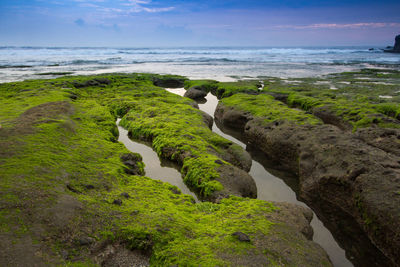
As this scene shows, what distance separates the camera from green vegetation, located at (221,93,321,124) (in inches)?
414

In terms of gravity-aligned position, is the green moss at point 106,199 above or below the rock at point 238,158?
above

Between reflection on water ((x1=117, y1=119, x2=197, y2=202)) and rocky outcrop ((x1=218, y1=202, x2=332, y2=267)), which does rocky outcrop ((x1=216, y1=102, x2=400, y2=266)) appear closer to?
rocky outcrop ((x1=218, y1=202, x2=332, y2=267))

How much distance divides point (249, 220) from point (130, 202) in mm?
2374

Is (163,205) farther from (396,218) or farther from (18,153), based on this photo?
(396,218)

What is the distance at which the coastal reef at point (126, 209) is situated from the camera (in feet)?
12.3

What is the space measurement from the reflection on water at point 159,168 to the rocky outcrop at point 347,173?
3679mm

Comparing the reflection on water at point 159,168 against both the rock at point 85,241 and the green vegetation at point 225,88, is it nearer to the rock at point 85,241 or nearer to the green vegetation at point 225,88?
the rock at point 85,241

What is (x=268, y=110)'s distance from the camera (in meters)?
12.1

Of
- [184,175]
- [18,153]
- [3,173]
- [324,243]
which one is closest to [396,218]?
[324,243]

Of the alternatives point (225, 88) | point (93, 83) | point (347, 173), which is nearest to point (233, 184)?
point (347, 173)

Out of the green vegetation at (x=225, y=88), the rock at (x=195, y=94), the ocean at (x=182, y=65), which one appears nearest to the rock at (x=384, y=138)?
the green vegetation at (x=225, y=88)

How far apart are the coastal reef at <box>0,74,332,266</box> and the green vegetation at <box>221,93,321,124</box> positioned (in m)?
3.32

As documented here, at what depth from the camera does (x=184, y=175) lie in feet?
24.9

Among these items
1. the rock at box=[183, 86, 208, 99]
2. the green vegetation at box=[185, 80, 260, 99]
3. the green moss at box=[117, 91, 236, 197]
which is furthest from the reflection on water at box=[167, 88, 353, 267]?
the rock at box=[183, 86, 208, 99]
